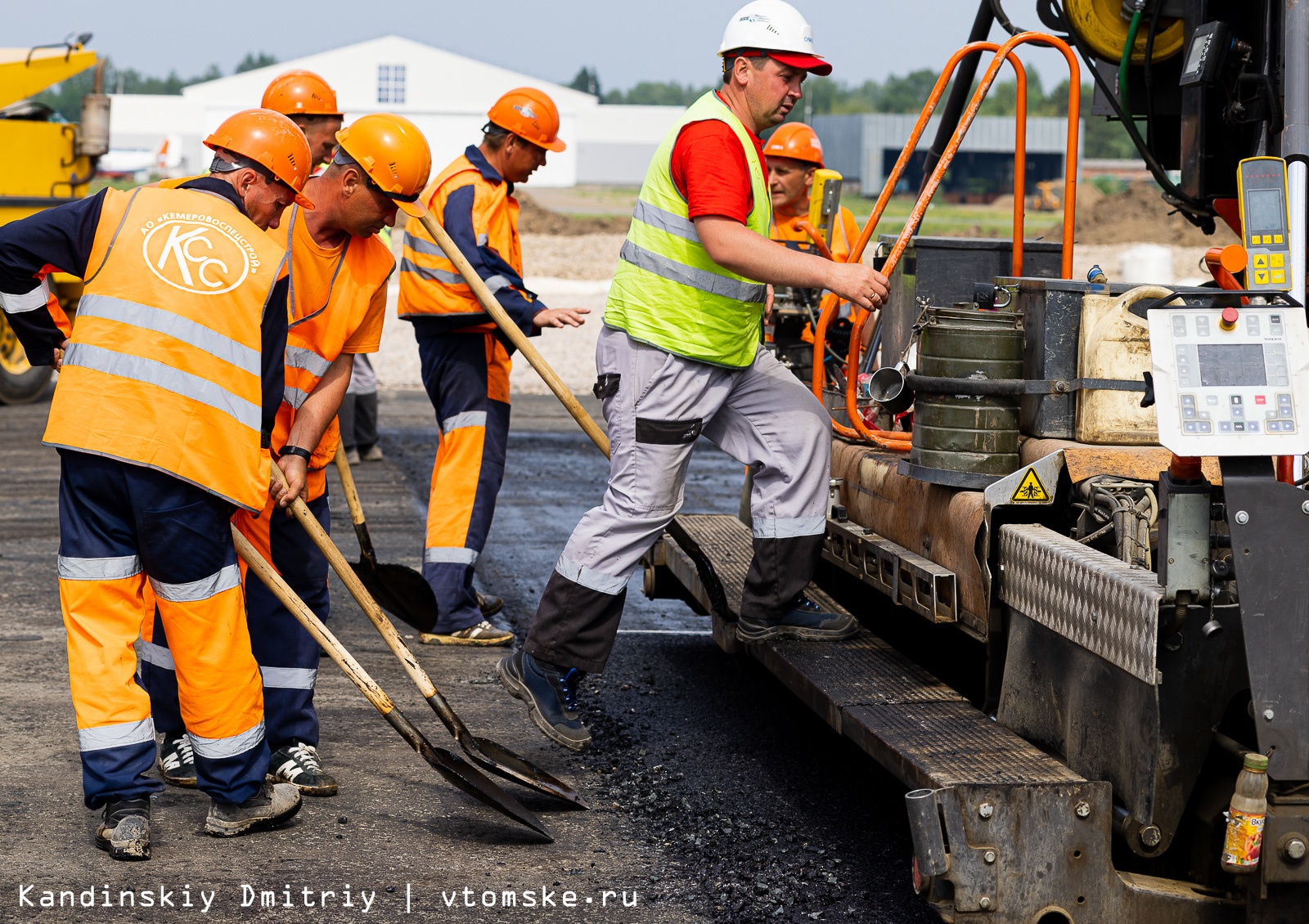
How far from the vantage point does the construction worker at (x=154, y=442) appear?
3703 millimetres

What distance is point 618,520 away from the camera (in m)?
4.43

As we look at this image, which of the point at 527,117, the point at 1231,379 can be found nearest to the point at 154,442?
the point at 1231,379

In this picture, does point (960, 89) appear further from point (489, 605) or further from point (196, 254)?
point (196, 254)

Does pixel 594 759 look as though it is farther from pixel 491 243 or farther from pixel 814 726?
pixel 491 243

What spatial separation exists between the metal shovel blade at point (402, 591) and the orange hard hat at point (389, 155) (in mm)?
1510

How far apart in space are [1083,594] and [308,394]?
2344mm

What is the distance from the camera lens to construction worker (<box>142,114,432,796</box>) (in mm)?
4363

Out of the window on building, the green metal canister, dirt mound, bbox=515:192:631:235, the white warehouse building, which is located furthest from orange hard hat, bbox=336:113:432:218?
the window on building

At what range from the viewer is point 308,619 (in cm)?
408

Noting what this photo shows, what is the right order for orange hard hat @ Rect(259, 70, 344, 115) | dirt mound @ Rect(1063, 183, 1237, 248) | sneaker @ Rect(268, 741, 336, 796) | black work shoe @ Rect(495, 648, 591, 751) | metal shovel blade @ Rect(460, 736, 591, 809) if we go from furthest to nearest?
dirt mound @ Rect(1063, 183, 1237, 248) → orange hard hat @ Rect(259, 70, 344, 115) → black work shoe @ Rect(495, 648, 591, 751) → sneaker @ Rect(268, 741, 336, 796) → metal shovel blade @ Rect(460, 736, 591, 809)

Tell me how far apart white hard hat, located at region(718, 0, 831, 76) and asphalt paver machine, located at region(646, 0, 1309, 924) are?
0.60m

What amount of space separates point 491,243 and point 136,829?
9.29 feet

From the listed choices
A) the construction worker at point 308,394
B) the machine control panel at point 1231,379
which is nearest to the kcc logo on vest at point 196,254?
the construction worker at point 308,394

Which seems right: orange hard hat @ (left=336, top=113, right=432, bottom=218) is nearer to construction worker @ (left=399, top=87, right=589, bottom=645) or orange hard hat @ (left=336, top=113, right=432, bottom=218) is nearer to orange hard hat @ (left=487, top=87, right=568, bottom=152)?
construction worker @ (left=399, top=87, right=589, bottom=645)
